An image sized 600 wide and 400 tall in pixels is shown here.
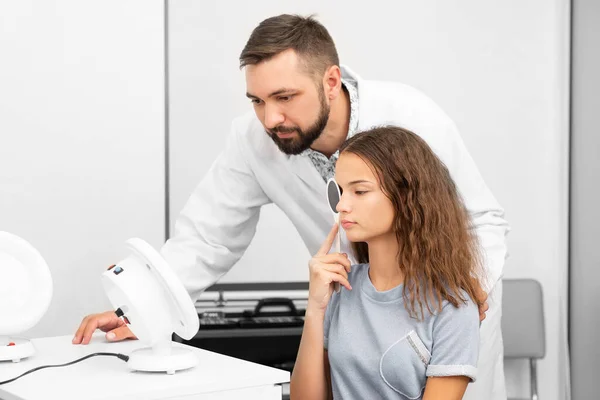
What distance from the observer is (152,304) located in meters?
1.33

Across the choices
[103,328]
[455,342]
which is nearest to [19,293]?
[103,328]

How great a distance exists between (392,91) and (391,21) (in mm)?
1070

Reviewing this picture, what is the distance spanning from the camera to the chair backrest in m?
2.86

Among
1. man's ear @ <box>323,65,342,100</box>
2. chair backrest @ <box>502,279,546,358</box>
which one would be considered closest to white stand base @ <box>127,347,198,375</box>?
man's ear @ <box>323,65,342,100</box>

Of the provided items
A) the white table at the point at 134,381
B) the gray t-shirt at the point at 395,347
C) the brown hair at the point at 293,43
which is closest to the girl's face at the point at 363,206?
the gray t-shirt at the point at 395,347

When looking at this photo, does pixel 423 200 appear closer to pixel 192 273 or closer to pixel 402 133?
pixel 402 133

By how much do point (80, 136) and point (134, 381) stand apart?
39.9 inches

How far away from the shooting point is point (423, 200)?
145cm

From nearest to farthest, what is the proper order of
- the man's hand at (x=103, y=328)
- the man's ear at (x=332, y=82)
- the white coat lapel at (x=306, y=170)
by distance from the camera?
the man's hand at (x=103, y=328), the man's ear at (x=332, y=82), the white coat lapel at (x=306, y=170)

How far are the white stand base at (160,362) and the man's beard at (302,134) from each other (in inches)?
23.9

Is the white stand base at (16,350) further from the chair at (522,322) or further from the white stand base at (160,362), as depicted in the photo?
the chair at (522,322)

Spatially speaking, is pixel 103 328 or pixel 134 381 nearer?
pixel 134 381

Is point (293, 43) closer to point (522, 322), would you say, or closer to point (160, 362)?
point (160, 362)

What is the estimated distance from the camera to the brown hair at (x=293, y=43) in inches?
68.8
